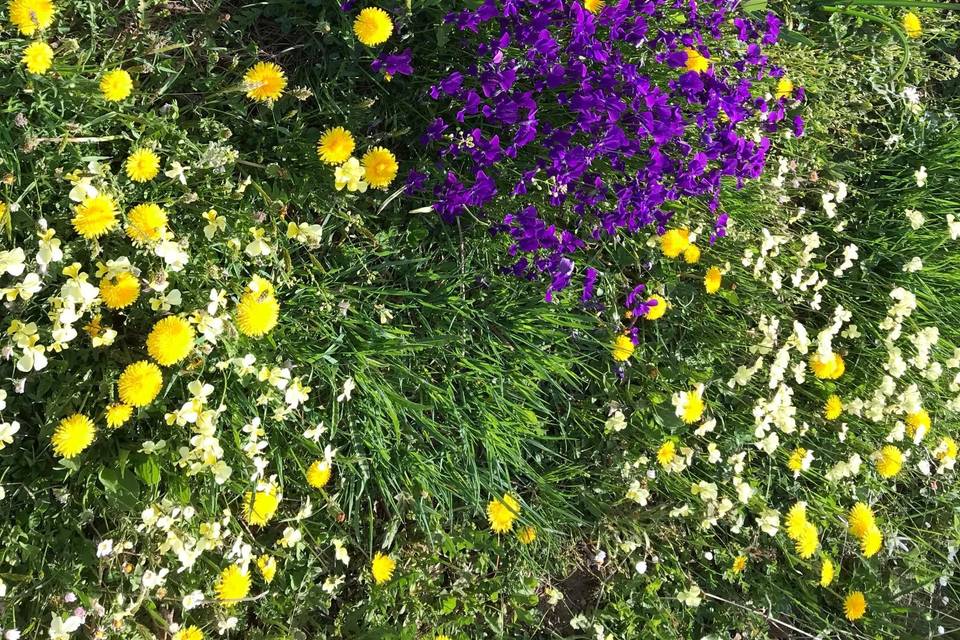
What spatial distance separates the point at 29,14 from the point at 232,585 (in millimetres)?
1689

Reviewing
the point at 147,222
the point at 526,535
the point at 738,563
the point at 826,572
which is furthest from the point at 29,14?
the point at 826,572

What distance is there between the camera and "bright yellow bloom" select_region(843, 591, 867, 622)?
277 centimetres

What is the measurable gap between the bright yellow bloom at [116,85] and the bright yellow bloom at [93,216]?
1.01 ft

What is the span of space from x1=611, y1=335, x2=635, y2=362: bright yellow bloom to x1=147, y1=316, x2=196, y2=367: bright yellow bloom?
1504mm

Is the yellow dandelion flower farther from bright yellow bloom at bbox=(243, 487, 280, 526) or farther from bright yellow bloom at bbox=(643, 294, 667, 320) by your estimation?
bright yellow bloom at bbox=(243, 487, 280, 526)

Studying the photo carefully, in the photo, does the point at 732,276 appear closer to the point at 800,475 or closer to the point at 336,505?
the point at 800,475

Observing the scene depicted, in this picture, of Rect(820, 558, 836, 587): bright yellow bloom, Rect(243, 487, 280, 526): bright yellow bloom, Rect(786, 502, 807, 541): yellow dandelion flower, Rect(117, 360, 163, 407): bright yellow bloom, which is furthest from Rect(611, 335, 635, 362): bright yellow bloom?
Rect(117, 360, 163, 407): bright yellow bloom

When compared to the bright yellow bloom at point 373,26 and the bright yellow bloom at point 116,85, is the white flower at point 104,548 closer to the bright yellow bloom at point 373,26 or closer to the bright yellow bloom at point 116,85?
the bright yellow bloom at point 116,85

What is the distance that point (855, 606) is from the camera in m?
2.77

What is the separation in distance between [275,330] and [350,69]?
36.5 inches

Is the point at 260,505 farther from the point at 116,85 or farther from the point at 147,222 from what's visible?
the point at 116,85

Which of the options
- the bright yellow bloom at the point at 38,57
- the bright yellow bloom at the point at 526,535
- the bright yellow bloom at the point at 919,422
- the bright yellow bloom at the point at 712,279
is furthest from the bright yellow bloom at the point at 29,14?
the bright yellow bloom at the point at 919,422

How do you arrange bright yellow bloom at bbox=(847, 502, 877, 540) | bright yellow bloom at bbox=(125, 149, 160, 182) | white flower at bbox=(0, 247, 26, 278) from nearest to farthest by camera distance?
1. white flower at bbox=(0, 247, 26, 278)
2. bright yellow bloom at bbox=(125, 149, 160, 182)
3. bright yellow bloom at bbox=(847, 502, 877, 540)

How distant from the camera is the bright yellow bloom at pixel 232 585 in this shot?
199 cm
